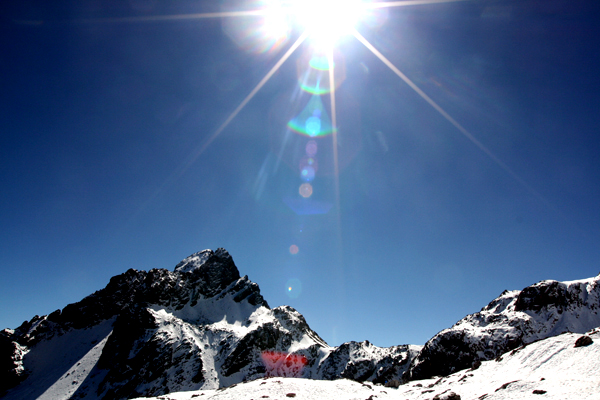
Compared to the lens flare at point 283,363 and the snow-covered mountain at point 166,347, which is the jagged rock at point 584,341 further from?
the lens flare at point 283,363

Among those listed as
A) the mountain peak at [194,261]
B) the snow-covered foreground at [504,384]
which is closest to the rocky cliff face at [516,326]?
the snow-covered foreground at [504,384]

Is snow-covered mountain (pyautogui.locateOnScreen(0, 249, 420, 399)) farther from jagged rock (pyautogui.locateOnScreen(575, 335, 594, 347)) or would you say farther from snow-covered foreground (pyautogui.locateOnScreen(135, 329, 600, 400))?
jagged rock (pyautogui.locateOnScreen(575, 335, 594, 347))

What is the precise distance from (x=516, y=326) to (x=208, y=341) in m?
110

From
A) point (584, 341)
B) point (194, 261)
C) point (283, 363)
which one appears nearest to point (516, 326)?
point (584, 341)

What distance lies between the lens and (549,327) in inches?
2876

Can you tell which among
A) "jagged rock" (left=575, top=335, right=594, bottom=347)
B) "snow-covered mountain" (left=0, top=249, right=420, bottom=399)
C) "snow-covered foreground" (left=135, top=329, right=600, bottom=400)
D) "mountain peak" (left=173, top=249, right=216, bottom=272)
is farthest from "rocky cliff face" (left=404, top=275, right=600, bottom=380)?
"mountain peak" (left=173, top=249, right=216, bottom=272)

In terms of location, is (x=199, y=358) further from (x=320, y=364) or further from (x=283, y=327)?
(x=320, y=364)

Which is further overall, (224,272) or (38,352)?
(224,272)

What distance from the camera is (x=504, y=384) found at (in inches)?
806

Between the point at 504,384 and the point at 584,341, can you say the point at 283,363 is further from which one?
the point at 584,341

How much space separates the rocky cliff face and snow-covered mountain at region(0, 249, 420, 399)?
103ft

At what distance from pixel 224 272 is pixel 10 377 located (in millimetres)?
90350

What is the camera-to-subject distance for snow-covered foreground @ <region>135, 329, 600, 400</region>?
17.8m

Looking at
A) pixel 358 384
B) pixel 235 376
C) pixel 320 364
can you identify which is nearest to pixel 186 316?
pixel 235 376
